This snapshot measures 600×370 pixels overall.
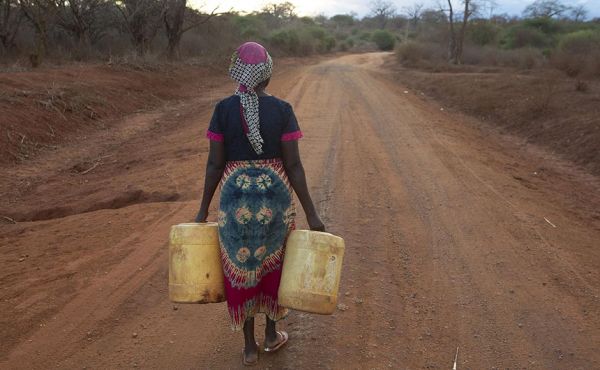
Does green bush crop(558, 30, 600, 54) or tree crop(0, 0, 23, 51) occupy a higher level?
tree crop(0, 0, 23, 51)

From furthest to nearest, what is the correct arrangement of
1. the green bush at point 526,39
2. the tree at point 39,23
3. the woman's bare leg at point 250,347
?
1. the green bush at point 526,39
2. the tree at point 39,23
3. the woman's bare leg at point 250,347

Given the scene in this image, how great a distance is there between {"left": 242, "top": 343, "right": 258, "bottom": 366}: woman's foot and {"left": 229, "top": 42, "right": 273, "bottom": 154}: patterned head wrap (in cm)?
113

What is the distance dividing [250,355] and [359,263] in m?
1.49

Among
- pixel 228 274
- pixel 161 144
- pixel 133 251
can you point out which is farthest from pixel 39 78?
pixel 228 274

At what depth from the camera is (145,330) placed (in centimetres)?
316

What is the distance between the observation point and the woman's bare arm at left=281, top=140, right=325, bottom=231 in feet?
8.17

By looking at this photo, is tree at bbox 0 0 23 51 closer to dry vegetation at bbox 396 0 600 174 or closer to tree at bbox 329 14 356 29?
dry vegetation at bbox 396 0 600 174

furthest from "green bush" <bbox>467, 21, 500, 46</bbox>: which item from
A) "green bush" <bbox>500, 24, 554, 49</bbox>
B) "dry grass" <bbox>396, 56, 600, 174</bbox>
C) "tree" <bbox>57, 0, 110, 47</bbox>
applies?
"tree" <bbox>57, 0, 110, 47</bbox>

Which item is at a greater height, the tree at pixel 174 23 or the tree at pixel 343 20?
the tree at pixel 343 20

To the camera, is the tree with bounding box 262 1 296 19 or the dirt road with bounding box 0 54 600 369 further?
the tree with bounding box 262 1 296 19

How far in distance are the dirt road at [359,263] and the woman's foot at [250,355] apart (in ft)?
0.25

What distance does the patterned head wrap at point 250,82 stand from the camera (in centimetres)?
240

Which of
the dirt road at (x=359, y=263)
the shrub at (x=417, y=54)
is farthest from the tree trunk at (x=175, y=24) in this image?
the dirt road at (x=359, y=263)

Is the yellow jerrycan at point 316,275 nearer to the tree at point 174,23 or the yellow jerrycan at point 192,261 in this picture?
the yellow jerrycan at point 192,261
